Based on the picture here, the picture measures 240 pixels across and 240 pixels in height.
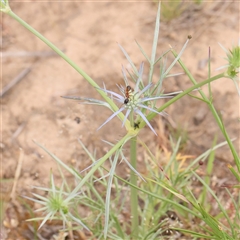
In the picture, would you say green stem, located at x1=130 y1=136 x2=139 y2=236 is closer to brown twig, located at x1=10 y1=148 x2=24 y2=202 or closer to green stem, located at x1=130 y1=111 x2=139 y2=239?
green stem, located at x1=130 y1=111 x2=139 y2=239

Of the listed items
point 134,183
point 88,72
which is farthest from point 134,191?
point 88,72

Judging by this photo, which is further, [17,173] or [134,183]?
[17,173]

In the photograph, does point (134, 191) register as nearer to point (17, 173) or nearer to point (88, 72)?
point (17, 173)

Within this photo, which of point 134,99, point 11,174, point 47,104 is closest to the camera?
point 134,99

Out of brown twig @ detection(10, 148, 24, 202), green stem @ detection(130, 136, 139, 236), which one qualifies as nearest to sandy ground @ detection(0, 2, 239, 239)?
brown twig @ detection(10, 148, 24, 202)

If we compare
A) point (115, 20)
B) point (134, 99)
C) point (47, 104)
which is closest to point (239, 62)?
point (134, 99)

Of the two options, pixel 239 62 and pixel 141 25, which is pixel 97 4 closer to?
pixel 141 25

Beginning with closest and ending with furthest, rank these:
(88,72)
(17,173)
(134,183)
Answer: (134,183) → (17,173) → (88,72)

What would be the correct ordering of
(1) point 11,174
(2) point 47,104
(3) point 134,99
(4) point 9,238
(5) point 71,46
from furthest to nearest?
1. (5) point 71,46
2. (2) point 47,104
3. (1) point 11,174
4. (4) point 9,238
5. (3) point 134,99

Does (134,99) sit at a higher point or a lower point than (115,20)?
lower
